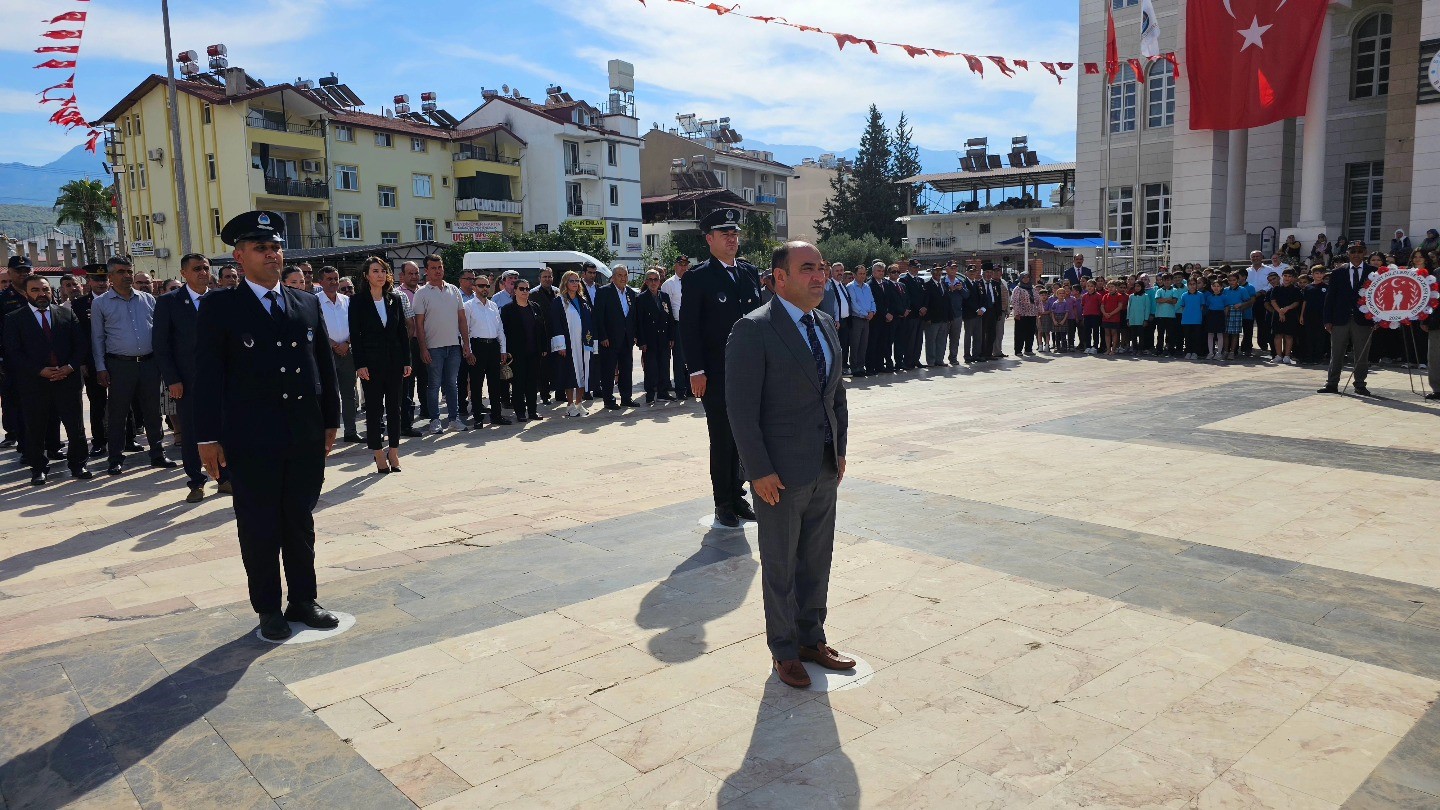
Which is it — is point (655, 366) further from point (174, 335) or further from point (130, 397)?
point (174, 335)

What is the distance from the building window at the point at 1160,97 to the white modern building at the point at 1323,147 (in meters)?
0.04

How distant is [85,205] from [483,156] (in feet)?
75.9

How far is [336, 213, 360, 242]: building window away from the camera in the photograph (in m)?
45.8

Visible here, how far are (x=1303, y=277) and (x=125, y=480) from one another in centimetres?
1869

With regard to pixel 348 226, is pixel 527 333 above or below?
below

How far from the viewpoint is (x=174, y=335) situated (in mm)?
7910

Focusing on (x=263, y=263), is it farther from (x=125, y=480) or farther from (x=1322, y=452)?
(x=1322, y=452)

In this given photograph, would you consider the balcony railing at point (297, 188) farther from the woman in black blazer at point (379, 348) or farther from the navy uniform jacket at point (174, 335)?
the navy uniform jacket at point (174, 335)

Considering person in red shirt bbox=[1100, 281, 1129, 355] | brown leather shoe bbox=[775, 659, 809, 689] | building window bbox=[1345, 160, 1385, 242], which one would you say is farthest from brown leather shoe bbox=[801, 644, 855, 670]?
building window bbox=[1345, 160, 1385, 242]

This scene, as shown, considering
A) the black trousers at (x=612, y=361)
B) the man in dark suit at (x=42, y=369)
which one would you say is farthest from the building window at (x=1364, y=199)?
the man in dark suit at (x=42, y=369)

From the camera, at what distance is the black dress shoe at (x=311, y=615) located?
468 cm

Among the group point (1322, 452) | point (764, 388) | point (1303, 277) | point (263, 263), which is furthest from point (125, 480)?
point (1303, 277)

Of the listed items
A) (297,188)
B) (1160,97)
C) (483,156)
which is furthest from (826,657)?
(483,156)

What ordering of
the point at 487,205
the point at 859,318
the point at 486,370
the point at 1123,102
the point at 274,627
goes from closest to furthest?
the point at 274,627 → the point at 486,370 → the point at 859,318 → the point at 1123,102 → the point at 487,205
